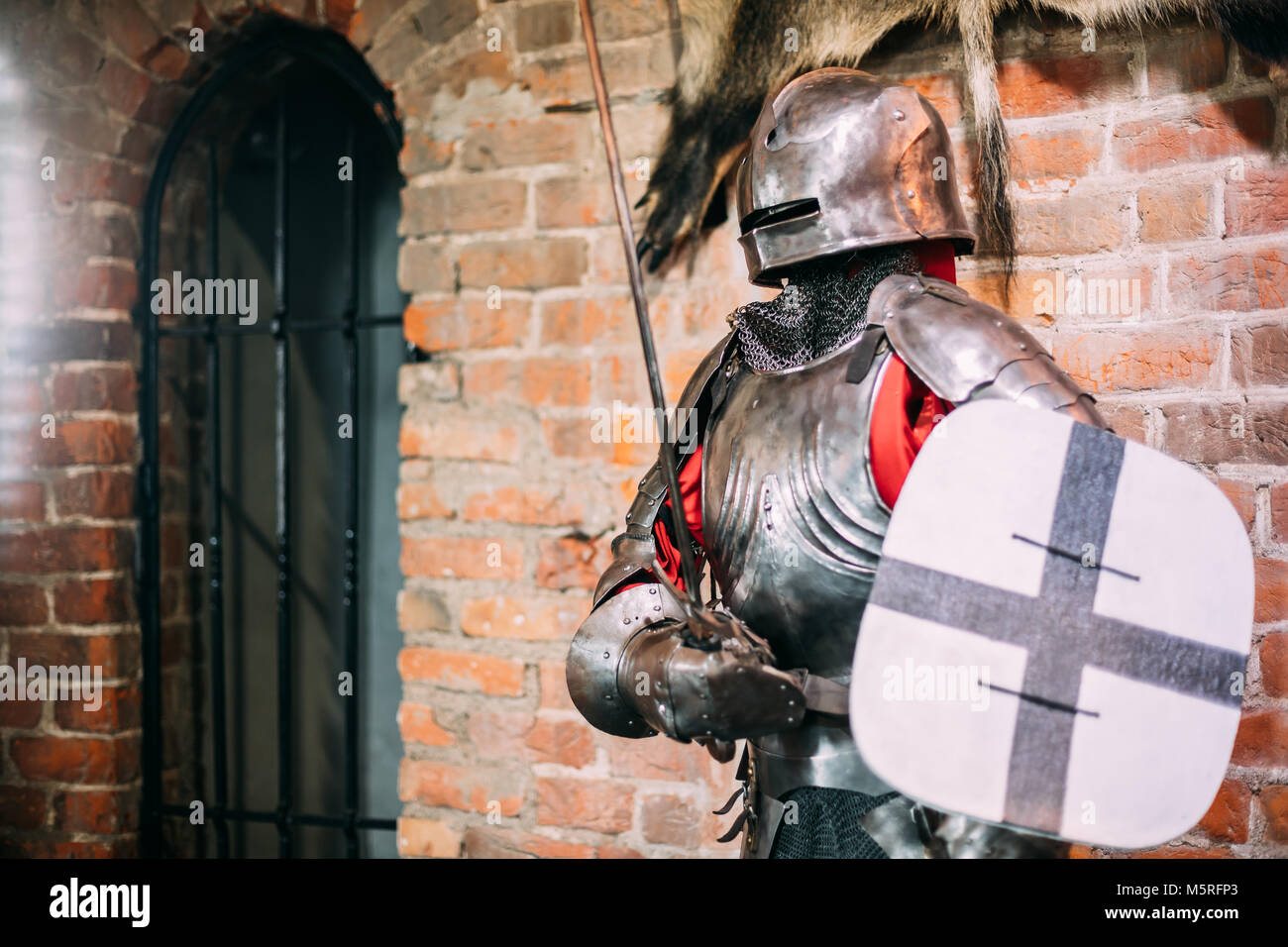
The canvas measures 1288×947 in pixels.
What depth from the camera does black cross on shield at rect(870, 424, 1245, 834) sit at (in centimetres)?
107

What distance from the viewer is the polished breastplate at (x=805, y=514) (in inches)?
47.4

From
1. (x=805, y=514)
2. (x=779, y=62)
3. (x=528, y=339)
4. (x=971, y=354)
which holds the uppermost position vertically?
(x=779, y=62)

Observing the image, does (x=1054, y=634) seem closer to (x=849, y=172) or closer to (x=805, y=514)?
(x=805, y=514)

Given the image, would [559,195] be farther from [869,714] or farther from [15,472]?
[15,472]

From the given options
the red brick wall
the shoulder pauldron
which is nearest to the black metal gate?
the red brick wall

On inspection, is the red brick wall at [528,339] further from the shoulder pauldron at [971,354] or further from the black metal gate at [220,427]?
the shoulder pauldron at [971,354]

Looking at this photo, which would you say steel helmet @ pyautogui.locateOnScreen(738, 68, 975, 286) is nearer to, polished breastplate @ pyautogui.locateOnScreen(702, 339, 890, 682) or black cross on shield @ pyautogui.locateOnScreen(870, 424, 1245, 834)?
polished breastplate @ pyautogui.locateOnScreen(702, 339, 890, 682)

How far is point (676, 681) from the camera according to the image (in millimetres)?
1176

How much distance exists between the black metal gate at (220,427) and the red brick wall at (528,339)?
5cm

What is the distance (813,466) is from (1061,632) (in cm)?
33

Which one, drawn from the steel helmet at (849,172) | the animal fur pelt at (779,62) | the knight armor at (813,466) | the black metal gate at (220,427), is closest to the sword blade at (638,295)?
the knight armor at (813,466)

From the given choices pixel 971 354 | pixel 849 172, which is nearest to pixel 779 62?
pixel 849 172

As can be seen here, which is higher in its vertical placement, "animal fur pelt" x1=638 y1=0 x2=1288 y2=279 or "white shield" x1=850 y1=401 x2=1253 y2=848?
"animal fur pelt" x1=638 y1=0 x2=1288 y2=279

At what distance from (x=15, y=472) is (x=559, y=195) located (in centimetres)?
135
